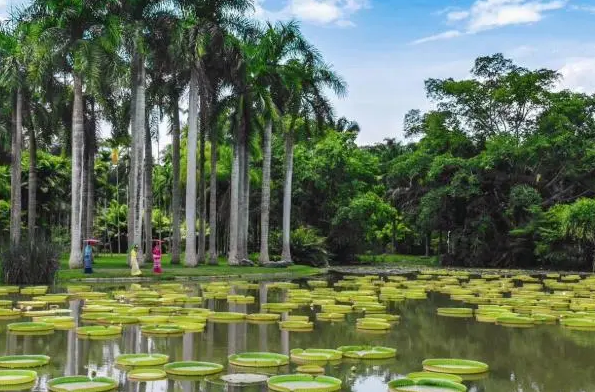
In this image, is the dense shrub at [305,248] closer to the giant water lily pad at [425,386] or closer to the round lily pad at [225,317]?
the round lily pad at [225,317]

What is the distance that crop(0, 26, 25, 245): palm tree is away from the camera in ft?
91.7

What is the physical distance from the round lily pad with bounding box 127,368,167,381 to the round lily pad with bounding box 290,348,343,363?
204 centimetres

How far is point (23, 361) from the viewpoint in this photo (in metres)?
9.02

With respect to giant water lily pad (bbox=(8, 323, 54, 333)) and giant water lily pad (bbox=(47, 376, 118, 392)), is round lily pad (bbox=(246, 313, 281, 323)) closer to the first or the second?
giant water lily pad (bbox=(8, 323, 54, 333))

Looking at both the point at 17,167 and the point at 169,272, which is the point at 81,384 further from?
the point at 17,167

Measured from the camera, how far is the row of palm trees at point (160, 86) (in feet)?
86.0

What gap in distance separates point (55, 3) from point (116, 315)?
16364 millimetres

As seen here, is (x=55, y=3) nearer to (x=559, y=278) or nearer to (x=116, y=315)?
(x=116, y=315)

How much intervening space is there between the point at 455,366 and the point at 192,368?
3.55 m

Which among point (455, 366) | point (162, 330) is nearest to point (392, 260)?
point (162, 330)

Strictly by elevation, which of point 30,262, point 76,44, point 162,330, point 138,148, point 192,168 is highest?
point 76,44

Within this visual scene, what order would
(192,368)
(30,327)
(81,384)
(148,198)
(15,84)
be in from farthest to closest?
(148,198), (15,84), (30,327), (192,368), (81,384)

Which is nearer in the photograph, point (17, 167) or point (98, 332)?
point (98, 332)

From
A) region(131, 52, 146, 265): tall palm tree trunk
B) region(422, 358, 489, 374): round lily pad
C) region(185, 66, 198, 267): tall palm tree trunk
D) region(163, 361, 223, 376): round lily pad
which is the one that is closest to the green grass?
region(185, 66, 198, 267): tall palm tree trunk
